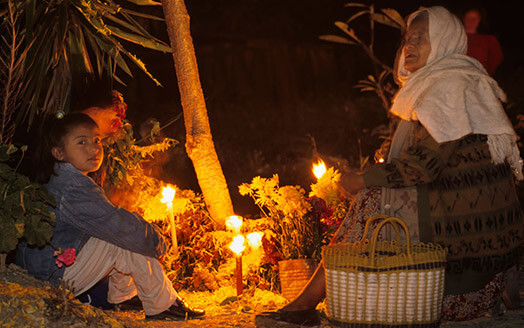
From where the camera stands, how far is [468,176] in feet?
11.5

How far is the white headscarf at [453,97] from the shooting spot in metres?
3.43

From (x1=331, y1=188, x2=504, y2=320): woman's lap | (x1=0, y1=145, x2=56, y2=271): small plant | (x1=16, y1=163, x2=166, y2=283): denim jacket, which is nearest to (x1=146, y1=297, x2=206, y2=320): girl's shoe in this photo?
(x1=16, y1=163, x2=166, y2=283): denim jacket

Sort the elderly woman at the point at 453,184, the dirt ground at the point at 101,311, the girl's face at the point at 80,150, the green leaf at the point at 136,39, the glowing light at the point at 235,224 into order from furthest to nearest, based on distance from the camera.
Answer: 1. the green leaf at the point at 136,39
2. the glowing light at the point at 235,224
3. the girl's face at the point at 80,150
4. the elderly woman at the point at 453,184
5. the dirt ground at the point at 101,311

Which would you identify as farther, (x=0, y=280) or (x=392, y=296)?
(x=0, y=280)

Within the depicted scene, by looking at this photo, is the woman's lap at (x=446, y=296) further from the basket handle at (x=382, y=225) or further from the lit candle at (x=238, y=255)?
the lit candle at (x=238, y=255)

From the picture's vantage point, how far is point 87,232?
3750 millimetres

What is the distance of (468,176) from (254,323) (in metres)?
1.43

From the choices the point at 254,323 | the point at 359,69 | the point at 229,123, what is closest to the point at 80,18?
the point at 254,323

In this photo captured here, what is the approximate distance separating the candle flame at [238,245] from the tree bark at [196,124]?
856 millimetres

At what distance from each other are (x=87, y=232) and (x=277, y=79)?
35.4 feet

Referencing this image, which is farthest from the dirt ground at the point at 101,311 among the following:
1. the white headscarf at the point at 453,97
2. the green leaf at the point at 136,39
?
the green leaf at the point at 136,39

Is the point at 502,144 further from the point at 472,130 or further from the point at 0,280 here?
the point at 0,280

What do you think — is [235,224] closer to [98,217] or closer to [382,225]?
[98,217]

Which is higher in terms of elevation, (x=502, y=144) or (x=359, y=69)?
(x=359, y=69)
